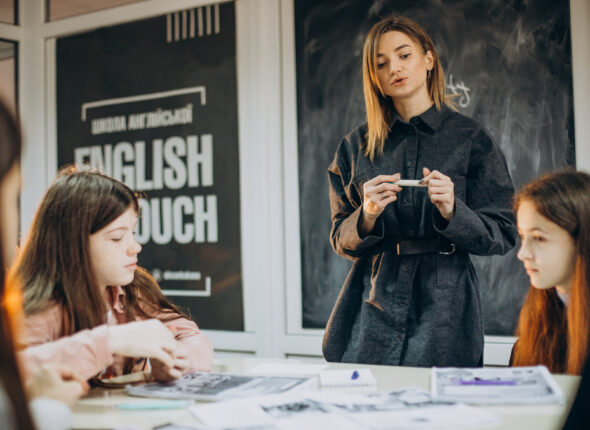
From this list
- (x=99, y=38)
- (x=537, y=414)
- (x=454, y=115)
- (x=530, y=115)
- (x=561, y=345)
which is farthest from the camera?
(x=99, y=38)

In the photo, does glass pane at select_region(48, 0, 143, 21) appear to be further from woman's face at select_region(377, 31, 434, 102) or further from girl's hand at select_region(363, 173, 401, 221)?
girl's hand at select_region(363, 173, 401, 221)

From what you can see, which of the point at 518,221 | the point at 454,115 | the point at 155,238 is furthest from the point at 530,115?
the point at 155,238

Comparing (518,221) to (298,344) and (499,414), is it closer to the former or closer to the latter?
(499,414)

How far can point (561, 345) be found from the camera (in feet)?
5.30

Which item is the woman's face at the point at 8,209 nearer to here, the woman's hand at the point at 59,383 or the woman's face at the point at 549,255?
the woman's hand at the point at 59,383

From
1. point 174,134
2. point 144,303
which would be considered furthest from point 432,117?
point 174,134

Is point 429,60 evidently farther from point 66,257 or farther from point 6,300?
point 6,300

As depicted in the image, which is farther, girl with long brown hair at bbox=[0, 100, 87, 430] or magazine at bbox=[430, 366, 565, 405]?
magazine at bbox=[430, 366, 565, 405]

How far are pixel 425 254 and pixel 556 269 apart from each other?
15.9 inches

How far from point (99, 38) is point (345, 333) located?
2.91 m

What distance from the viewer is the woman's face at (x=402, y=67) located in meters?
2.00

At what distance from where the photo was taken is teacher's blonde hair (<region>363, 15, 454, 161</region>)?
2.04 meters

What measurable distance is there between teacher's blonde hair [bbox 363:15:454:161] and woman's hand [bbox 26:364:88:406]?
1.16 metres

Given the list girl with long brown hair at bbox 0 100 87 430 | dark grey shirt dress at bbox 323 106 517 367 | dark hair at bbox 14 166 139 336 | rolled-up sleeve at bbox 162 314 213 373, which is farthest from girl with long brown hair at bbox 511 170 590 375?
girl with long brown hair at bbox 0 100 87 430
